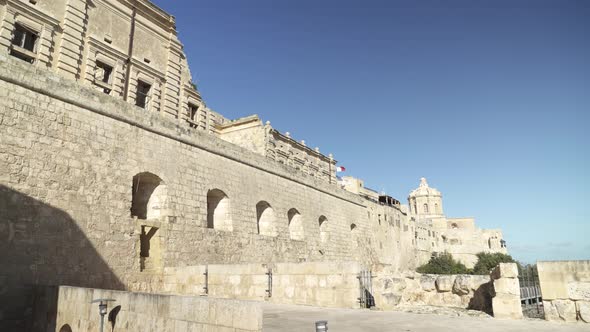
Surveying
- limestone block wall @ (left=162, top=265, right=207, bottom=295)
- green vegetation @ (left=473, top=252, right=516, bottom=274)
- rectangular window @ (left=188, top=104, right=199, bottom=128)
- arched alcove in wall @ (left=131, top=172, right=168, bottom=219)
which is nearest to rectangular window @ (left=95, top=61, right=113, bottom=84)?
rectangular window @ (left=188, top=104, right=199, bottom=128)

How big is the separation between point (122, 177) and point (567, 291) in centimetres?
941

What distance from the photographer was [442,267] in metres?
42.0

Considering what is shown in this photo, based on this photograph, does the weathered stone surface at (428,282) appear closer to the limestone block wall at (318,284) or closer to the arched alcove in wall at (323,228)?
the limestone block wall at (318,284)

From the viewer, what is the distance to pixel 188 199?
11.6 meters

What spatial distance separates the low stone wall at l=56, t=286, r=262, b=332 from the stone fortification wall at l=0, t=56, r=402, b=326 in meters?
1.98

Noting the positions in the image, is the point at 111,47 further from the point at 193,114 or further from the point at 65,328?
the point at 65,328

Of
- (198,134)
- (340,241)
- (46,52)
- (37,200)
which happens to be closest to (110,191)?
(37,200)

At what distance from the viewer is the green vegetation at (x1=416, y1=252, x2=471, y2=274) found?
132 feet

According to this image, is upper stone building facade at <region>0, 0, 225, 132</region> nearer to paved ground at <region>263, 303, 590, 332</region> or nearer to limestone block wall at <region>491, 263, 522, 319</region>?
paved ground at <region>263, 303, 590, 332</region>

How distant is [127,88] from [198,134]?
7.62 m

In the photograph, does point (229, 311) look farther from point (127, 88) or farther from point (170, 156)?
point (127, 88)

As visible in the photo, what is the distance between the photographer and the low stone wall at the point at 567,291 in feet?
18.0

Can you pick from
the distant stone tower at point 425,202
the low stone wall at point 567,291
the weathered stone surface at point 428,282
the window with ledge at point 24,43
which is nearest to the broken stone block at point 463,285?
the weathered stone surface at point 428,282

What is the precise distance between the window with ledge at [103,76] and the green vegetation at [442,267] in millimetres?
32797
